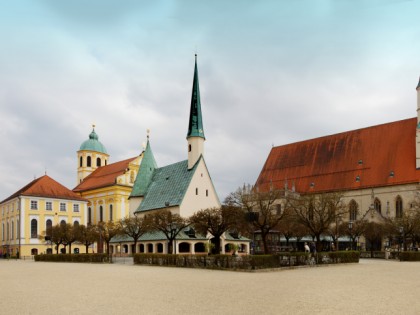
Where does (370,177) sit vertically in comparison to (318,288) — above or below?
above

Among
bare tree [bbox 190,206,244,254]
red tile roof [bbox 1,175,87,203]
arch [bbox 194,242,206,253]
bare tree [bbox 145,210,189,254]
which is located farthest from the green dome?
bare tree [bbox 190,206,244,254]

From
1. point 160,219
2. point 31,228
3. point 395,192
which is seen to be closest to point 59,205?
point 31,228

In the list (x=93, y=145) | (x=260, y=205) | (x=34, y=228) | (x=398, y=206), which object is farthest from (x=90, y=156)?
(x=260, y=205)

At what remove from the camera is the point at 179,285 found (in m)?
20.6

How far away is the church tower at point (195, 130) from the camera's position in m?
59.2

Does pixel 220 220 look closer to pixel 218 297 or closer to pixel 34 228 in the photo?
pixel 218 297

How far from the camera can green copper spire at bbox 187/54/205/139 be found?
60.5 meters

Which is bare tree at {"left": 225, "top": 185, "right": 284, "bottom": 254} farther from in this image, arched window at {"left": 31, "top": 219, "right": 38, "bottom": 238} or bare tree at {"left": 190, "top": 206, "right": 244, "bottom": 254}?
arched window at {"left": 31, "top": 219, "right": 38, "bottom": 238}

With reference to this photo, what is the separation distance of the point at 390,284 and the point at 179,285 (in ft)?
31.2

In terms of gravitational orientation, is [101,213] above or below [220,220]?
above

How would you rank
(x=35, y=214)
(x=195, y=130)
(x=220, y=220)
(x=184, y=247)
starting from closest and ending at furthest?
1. (x=220, y=220)
2. (x=184, y=247)
3. (x=195, y=130)
4. (x=35, y=214)

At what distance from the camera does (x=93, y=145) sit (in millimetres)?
103062

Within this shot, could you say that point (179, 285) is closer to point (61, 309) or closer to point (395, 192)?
point (61, 309)

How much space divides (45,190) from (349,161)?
50054 millimetres
